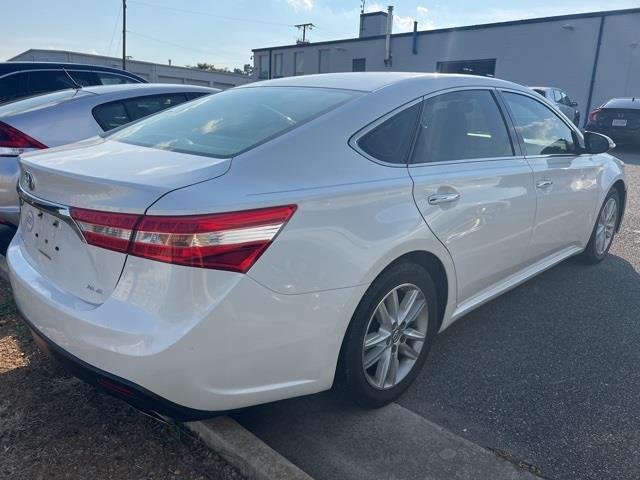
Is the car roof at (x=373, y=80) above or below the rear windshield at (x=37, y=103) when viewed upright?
above

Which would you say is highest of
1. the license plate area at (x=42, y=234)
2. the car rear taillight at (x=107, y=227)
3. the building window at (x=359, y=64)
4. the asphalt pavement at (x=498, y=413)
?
the building window at (x=359, y=64)

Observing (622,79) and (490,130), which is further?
(622,79)

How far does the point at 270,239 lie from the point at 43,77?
6.93 m

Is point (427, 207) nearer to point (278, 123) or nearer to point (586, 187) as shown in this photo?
point (278, 123)

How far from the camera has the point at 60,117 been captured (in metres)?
4.34

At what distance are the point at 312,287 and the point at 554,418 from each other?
1.47 m

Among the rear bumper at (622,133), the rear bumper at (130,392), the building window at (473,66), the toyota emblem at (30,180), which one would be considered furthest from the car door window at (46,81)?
the building window at (473,66)

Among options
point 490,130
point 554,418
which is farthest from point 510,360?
point 490,130

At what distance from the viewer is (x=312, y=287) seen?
6.92ft

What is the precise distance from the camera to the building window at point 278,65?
37.6 meters

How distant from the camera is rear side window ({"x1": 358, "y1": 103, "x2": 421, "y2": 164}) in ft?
8.27

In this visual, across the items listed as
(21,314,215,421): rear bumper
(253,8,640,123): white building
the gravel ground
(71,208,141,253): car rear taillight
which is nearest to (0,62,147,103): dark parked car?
the gravel ground

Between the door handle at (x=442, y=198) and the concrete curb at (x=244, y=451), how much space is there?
1.36 metres

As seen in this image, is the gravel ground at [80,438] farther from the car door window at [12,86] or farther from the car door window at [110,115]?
the car door window at [12,86]
